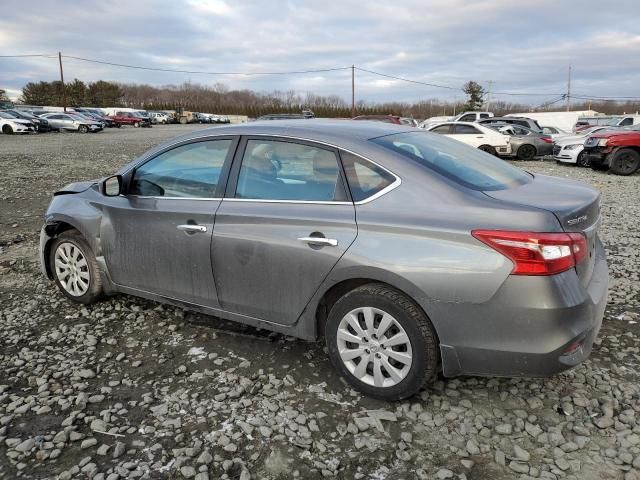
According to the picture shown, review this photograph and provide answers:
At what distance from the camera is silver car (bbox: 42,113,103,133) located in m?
35.9

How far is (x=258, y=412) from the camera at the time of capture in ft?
9.42

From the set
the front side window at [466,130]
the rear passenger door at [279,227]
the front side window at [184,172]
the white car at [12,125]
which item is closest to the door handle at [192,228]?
the rear passenger door at [279,227]

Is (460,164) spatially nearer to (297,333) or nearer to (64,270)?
(297,333)

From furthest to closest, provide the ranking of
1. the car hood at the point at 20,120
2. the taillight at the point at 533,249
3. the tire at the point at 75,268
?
the car hood at the point at 20,120
the tire at the point at 75,268
the taillight at the point at 533,249

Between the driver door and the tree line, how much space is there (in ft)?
229

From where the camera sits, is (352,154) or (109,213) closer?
(352,154)

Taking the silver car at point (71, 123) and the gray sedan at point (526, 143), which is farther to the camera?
the silver car at point (71, 123)

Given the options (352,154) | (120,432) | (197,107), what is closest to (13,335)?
(120,432)

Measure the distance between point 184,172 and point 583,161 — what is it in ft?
47.5

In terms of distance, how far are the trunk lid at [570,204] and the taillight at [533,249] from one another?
0.37 ft

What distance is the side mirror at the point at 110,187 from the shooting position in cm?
397

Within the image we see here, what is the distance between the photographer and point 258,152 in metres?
3.31

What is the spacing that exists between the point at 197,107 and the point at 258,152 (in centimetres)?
9443

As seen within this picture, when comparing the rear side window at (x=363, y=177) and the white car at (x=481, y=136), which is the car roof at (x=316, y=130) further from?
the white car at (x=481, y=136)
